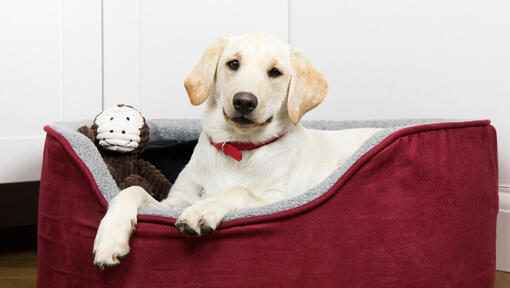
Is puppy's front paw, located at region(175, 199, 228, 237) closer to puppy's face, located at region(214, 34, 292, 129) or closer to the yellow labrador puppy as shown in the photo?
the yellow labrador puppy

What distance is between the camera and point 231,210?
4.60 feet

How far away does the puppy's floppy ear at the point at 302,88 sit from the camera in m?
1.70

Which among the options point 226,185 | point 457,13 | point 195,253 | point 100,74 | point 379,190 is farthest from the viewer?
point 100,74

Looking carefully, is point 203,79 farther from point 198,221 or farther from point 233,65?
point 198,221

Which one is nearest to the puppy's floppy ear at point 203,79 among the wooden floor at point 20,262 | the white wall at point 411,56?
the wooden floor at point 20,262

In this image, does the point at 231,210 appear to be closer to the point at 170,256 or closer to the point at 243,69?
the point at 170,256

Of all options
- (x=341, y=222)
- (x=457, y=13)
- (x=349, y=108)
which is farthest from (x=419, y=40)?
(x=341, y=222)

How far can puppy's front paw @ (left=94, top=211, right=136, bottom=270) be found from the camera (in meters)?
1.22

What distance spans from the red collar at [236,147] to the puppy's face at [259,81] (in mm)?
31

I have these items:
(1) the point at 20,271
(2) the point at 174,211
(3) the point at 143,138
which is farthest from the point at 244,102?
(1) the point at 20,271

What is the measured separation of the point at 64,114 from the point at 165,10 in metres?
0.89

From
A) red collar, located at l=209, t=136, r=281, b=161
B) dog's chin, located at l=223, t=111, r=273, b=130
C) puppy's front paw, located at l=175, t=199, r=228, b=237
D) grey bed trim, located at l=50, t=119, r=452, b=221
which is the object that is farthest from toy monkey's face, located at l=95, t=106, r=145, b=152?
puppy's front paw, located at l=175, t=199, r=228, b=237

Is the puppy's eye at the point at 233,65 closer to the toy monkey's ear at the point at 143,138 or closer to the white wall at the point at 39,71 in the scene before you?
the toy monkey's ear at the point at 143,138

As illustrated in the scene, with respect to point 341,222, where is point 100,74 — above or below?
above
